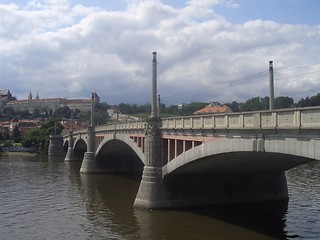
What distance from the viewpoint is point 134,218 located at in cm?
2964

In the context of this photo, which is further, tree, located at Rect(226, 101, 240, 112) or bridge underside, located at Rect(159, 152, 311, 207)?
tree, located at Rect(226, 101, 240, 112)

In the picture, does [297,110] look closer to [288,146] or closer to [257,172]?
[288,146]

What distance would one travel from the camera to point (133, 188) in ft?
148

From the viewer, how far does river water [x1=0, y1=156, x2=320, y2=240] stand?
25.8 meters

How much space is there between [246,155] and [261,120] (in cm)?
421

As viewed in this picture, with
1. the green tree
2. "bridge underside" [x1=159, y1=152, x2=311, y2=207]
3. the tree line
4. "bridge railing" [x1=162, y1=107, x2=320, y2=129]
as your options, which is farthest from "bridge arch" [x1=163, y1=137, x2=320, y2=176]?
the green tree

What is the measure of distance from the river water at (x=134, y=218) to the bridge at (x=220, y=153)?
4.57ft

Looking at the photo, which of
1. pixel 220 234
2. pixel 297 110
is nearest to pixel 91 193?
pixel 220 234

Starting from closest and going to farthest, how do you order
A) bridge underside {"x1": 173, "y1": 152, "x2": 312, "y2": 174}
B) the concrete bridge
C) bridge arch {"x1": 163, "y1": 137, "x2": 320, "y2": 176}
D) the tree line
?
1. bridge arch {"x1": 163, "y1": 137, "x2": 320, "y2": 176}
2. the concrete bridge
3. bridge underside {"x1": 173, "y1": 152, "x2": 312, "y2": 174}
4. the tree line

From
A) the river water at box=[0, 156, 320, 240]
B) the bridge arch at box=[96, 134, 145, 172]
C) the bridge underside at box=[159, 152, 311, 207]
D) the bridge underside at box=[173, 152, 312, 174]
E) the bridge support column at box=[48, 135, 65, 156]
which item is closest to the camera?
the bridge underside at box=[173, 152, 312, 174]

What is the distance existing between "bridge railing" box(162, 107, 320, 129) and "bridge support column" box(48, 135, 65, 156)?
82.6 m

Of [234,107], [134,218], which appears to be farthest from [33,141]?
[134,218]

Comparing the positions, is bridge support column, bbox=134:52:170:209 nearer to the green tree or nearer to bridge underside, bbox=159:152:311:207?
bridge underside, bbox=159:152:311:207

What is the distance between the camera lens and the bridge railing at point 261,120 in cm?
1720
